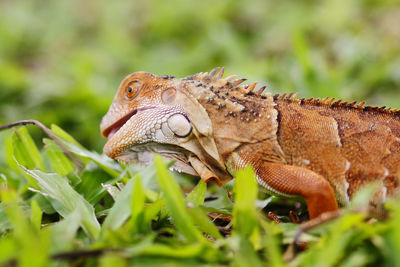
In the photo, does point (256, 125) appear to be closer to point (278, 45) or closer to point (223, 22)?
point (278, 45)

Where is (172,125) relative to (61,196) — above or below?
above

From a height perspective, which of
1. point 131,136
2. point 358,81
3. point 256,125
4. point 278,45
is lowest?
point 131,136

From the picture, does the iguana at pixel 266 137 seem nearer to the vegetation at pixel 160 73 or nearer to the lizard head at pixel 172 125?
the lizard head at pixel 172 125

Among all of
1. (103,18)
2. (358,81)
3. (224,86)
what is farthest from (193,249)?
(103,18)

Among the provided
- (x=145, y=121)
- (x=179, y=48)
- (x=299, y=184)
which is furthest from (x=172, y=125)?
(x=179, y=48)

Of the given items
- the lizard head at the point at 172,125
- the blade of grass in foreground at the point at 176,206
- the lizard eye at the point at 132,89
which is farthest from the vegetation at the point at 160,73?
the lizard eye at the point at 132,89

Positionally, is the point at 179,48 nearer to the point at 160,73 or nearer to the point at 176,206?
Answer: the point at 160,73

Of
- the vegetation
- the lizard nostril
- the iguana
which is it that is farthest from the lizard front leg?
the lizard nostril
